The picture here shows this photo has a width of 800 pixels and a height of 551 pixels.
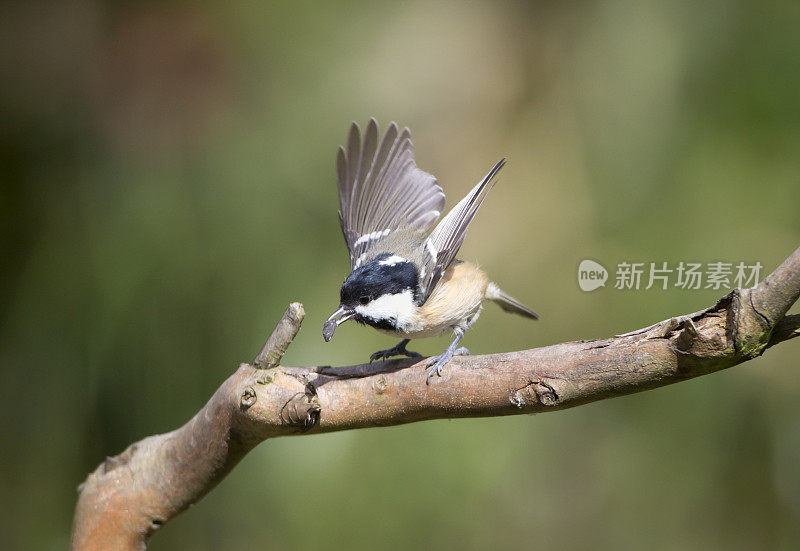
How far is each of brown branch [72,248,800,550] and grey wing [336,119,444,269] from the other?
67 centimetres

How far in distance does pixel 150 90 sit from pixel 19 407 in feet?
4.52

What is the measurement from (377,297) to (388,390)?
0.33 m

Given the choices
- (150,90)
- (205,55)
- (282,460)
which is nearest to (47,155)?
(150,90)

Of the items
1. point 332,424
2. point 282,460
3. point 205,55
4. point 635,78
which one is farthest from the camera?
point 205,55

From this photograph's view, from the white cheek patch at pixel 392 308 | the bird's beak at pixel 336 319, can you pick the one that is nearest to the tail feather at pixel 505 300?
the white cheek patch at pixel 392 308

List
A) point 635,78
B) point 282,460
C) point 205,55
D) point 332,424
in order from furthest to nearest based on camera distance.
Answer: point 205,55 < point 635,78 < point 282,460 < point 332,424

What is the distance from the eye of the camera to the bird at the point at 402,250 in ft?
5.66

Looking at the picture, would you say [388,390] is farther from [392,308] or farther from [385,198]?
[385,198]

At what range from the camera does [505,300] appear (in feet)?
7.29

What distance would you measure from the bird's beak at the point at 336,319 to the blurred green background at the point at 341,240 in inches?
33.2

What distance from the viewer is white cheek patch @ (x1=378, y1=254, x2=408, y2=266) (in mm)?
1792

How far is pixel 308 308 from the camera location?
102 inches

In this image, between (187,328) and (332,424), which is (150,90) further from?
(332,424)

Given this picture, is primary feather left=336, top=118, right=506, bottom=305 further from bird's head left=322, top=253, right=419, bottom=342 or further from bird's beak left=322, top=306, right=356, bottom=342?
bird's beak left=322, top=306, right=356, bottom=342
